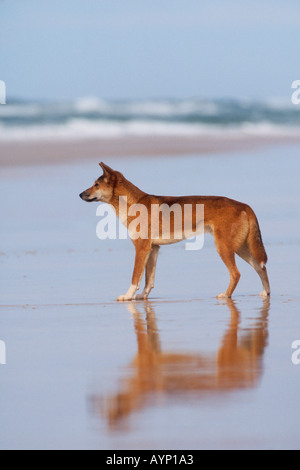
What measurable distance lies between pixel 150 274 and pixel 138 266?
0.47ft

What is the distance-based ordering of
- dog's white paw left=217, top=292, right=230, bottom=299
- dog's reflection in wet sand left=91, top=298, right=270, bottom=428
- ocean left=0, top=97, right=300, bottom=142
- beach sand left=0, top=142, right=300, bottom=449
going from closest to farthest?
beach sand left=0, top=142, right=300, bottom=449, dog's reflection in wet sand left=91, top=298, right=270, bottom=428, dog's white paw left=217, top=292, right=230, bottom=299, ocean left=0, top=97, right=300, bottom=142

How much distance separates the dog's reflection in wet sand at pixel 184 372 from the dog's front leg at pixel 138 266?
1.86m

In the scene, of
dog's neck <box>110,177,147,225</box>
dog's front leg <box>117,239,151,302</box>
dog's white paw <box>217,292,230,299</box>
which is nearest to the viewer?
dog's white paw <box>217,292,230,299</box>

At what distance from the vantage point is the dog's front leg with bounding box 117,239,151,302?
27.4ft

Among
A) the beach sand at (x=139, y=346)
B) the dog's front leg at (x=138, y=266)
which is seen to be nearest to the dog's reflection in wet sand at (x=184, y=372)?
the beach sand at (x=139, y=346)

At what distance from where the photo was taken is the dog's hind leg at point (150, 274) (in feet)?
Answer: 27.9

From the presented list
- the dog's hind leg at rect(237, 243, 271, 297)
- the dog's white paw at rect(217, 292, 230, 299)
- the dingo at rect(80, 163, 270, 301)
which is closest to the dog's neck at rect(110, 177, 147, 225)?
the dingo at rect(80, 163, 270, 301)

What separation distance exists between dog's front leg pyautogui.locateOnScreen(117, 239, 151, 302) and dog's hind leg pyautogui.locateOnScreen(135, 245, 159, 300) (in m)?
0.08

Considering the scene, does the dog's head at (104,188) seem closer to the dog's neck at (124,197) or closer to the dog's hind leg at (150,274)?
the dog's neck at (124,197)

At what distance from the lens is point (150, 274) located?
8812 mm

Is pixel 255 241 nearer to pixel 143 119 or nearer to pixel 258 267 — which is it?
pixel 258 267

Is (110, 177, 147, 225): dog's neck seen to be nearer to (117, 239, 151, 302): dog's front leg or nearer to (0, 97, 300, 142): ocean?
(117, 239, 151, 302): dog's front leg
